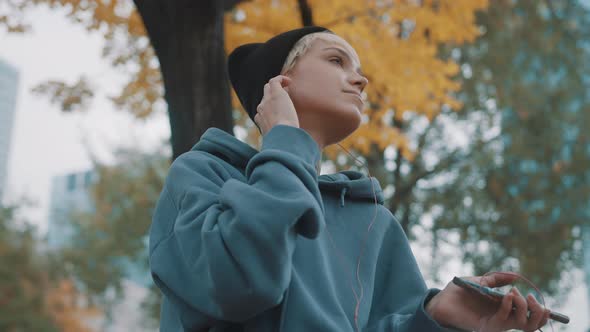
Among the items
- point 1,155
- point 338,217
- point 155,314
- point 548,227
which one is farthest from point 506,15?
point 1,155

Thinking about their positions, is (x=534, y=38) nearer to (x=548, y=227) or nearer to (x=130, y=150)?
(x=548, y=227)

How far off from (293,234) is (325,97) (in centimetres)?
54

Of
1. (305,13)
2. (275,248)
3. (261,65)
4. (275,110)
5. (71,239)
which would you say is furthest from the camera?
(71,239)

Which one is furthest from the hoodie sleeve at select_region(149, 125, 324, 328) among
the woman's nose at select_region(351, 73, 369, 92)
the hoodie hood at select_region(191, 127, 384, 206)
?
the woman's nose at select_region(351, 73, 369, 92)

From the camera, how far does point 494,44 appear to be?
1027cm

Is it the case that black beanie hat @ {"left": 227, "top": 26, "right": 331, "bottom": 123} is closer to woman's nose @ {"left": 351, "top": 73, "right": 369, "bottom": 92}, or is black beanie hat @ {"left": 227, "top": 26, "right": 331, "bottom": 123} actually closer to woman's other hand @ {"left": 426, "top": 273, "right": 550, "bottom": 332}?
woman's nose @ {"left": 351, "top": 73, "right": 369, "bottom": 92}

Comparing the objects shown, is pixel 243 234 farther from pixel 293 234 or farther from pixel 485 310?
pixel 485 310

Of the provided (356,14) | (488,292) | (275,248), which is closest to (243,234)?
(275,248)

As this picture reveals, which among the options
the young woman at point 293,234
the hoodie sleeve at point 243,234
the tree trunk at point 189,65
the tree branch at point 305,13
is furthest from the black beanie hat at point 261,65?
the tree branch at point 305,13

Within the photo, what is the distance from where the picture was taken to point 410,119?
395 inches

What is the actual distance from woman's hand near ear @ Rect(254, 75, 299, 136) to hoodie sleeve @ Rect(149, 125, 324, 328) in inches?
2.2

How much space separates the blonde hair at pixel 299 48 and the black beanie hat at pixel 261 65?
15 millimetres

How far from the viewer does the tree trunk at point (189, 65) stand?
3672 mm

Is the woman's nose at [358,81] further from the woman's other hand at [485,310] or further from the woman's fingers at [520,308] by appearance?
the woman's fingers at [520,308]
